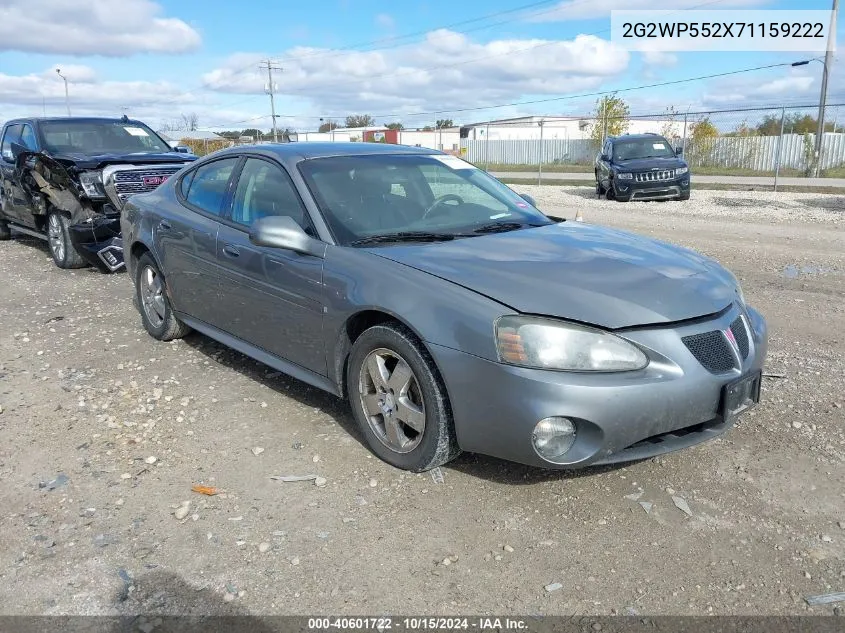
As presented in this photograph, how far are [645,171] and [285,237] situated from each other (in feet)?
47.2

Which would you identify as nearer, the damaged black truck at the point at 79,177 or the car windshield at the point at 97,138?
the damaged black truck at the point at 79,177

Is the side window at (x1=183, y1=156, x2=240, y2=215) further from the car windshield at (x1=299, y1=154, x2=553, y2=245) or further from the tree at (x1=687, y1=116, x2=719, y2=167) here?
the tree at (x1=687, y1=116, x2=719, y2=167)

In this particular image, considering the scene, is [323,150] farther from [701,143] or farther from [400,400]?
[701,143]

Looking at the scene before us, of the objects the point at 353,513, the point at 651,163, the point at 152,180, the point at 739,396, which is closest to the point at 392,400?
the point at 353,513

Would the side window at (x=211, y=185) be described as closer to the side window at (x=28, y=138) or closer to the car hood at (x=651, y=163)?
the side window at (x=28, y=138)

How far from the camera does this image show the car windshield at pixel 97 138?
9.42 metres

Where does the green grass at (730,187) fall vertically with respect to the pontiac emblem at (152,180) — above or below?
below

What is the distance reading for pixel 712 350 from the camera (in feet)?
10.2

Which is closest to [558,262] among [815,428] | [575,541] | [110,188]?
[575,541]

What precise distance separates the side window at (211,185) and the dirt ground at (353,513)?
1.21m

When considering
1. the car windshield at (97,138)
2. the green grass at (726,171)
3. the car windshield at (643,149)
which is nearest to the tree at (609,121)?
the green grass at (726,171)

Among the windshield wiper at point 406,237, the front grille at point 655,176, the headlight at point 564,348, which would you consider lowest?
the headlight at point 564,348

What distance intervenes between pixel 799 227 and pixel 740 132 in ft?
58.7

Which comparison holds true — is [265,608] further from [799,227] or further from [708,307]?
[799,227]
